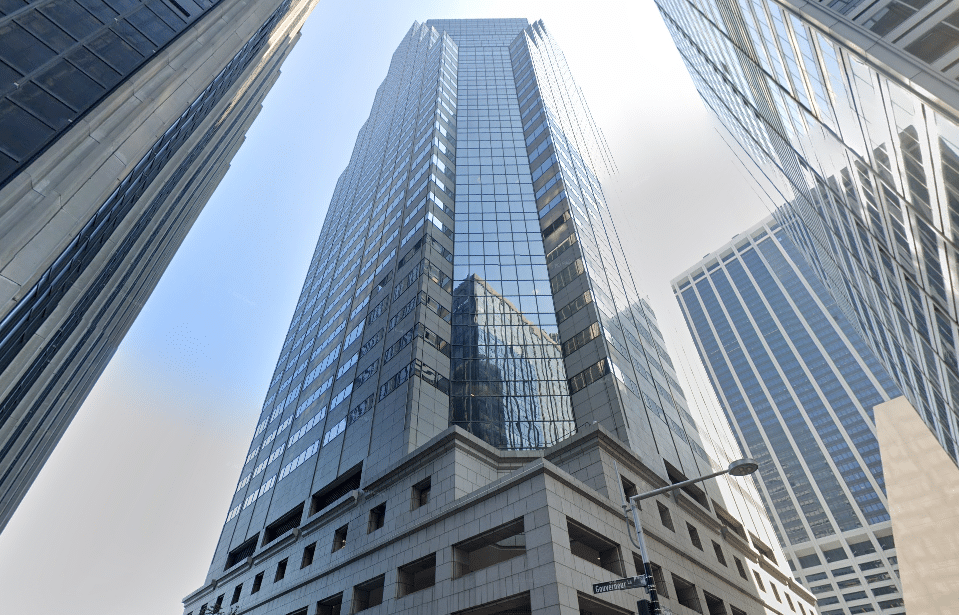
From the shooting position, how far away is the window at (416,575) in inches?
1045

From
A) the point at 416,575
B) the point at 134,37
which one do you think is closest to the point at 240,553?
the point at 416,575

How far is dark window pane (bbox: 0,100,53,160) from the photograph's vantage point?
18781mm

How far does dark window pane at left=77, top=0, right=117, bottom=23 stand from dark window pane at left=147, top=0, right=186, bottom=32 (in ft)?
12.1

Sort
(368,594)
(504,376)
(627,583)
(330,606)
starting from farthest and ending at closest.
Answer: (504,376) < (330,606) < (368,594) < (627,583)

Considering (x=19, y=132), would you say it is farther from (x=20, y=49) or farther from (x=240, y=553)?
(x=240, y=553)

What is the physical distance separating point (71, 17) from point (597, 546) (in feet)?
120

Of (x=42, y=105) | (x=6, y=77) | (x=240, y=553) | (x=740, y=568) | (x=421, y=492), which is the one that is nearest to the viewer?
(x=6, y=77)

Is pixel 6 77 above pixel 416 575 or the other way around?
above

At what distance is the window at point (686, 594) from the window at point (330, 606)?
67.2ft

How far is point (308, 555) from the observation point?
36.6 meters

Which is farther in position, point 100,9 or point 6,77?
point 100,9

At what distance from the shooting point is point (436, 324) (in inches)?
1709

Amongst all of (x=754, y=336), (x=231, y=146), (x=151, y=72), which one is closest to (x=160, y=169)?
(x=151, y=72)

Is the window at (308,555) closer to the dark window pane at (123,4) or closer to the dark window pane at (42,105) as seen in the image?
the dark window pane at (42,105)
